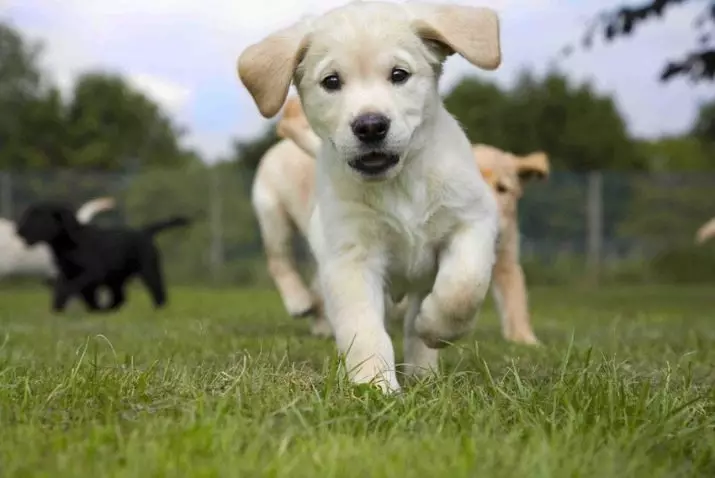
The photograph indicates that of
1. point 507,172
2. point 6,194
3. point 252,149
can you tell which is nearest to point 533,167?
point 507,172

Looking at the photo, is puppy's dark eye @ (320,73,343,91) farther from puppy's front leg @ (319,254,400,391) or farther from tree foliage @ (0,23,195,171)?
tree foliage @ (0,23,195,171)

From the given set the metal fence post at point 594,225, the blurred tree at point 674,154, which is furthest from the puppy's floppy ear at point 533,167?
the blurred tree at point 674,154

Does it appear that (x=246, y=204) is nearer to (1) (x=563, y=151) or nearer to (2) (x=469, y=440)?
(2) (x=469, y=440)

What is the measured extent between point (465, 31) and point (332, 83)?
469 millimetres

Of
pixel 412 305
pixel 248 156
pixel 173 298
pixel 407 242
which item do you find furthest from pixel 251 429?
pixel 248 156

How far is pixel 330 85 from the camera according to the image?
3105 millimetres

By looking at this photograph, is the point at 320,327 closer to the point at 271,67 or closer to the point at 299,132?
the point at 299,132

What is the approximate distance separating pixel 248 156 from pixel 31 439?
3222cm

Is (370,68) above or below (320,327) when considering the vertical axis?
above

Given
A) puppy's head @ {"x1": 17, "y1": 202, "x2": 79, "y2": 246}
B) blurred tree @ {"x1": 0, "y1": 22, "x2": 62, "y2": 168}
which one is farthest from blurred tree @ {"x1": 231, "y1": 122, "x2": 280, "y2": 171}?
puppy's head @ {"x1": 17, "y1": 202, "x2": 79, "y2": 246}

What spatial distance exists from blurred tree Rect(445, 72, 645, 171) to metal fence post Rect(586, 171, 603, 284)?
45.1ft

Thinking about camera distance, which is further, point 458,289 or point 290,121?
point 290,121

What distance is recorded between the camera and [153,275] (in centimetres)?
968

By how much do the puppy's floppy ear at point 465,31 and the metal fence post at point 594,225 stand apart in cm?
1522
